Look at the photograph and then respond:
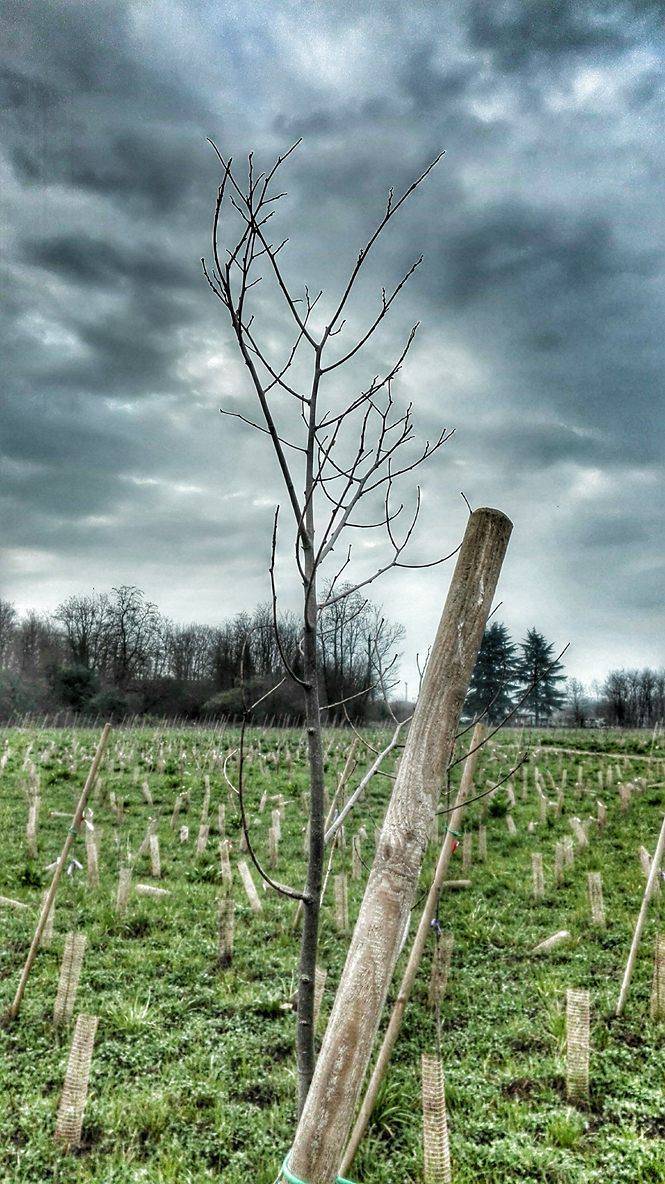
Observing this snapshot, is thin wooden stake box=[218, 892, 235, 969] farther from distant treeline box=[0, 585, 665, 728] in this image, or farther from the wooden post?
distant treeline box=[0, 585, 665, 728]

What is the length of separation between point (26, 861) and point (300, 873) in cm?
419

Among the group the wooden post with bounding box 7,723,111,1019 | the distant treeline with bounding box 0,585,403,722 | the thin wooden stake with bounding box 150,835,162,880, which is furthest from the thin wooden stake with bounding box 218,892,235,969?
the distant treeline with bounding box 0,585,403,722

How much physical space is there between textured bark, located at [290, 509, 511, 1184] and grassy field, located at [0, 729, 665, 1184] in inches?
136

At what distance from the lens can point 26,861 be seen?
10641 millimetres

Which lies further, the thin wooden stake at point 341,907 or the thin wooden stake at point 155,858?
the thin wooden stake at point 155,858

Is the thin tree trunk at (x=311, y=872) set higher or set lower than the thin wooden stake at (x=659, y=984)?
higher

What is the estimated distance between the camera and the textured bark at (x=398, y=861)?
151 cm

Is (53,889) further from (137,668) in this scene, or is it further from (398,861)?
(137,668)

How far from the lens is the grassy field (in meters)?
4.29

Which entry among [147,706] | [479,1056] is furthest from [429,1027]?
[147,706]

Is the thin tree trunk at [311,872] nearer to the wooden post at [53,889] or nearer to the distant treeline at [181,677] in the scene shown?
the wooden post at [53,889]

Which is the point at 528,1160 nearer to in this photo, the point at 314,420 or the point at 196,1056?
the point at 196,1056

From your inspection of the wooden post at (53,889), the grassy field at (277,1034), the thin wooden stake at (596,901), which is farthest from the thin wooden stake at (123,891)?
the thin wooden stake at (596,901)

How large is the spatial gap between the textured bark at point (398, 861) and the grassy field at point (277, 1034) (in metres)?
3.45
